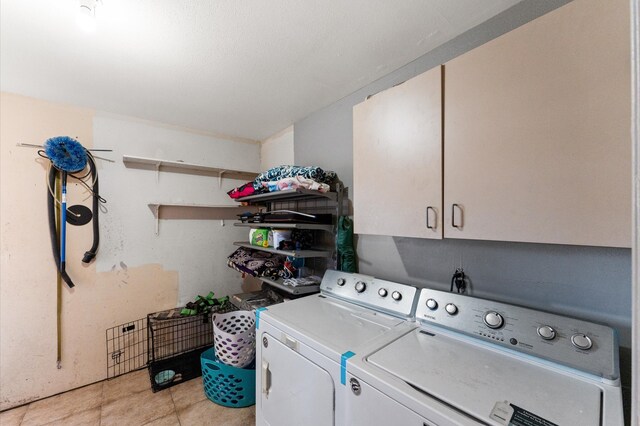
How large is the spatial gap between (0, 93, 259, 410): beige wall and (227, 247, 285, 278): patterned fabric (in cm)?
57

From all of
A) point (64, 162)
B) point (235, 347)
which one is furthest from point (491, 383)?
point (64, 162)

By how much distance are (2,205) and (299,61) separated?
97.4 inches

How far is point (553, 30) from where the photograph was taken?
83 centimetres

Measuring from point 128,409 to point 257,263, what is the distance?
141cm

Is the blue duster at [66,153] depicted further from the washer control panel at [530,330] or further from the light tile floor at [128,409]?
the washer control panel at [530,330]

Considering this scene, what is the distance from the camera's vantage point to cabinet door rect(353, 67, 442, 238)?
1118 millimetres

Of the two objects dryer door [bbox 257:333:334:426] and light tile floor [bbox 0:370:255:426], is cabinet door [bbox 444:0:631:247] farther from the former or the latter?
light tile floor [bbox 0:370:255:426]

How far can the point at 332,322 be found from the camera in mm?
1281

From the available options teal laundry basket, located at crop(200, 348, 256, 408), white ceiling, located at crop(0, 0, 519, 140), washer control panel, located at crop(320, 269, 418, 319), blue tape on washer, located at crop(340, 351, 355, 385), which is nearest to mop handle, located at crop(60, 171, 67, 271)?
white ceiling, located at crop(0, 0, 519, 140)

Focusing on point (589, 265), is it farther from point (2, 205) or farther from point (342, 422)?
point (2, 205)

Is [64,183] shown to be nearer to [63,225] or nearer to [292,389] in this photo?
[63,225]

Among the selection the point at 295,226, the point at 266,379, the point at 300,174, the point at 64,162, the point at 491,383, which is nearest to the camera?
the point at 491,383

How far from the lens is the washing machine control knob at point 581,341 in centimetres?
82

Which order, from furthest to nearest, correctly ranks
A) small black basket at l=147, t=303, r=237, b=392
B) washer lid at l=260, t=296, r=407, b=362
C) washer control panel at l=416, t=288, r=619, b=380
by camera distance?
small black basket at l=147, t=303, r=237, b=392
washer lid at l=260, t=296, r=407, b=362
washer control panel at l=416, t=288, r=619, b=380
